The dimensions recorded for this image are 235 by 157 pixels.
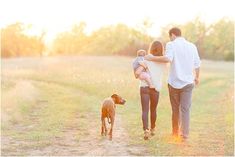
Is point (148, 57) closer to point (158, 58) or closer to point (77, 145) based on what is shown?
point (158, 58)

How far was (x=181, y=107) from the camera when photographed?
1105 cm

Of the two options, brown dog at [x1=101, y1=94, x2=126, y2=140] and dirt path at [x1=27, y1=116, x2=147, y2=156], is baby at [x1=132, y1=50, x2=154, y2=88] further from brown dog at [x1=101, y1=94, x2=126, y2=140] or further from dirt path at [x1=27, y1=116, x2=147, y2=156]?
dirt path at [x1=27, y1=116, x2=147, y2=156]

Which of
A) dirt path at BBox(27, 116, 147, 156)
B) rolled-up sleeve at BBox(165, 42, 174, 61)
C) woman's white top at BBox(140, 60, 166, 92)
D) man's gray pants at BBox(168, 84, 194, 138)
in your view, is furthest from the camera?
dirt path at BBox(27, 116, 147, 156)

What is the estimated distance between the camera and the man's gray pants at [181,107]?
1051 centimetres

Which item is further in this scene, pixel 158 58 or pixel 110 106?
pixel 158 58

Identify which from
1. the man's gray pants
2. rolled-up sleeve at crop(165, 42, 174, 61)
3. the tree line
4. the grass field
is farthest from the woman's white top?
the tree line

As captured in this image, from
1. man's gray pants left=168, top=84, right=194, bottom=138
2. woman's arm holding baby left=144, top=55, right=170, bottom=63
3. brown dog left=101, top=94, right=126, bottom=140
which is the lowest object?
man's gray pants left=168, top=84, right=194, bottom=138

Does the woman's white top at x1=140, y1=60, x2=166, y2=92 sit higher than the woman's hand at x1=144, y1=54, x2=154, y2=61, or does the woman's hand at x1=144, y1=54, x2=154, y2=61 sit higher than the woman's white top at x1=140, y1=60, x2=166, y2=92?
the woman's hand at x1=144, y1=54, x2=154, y2=61

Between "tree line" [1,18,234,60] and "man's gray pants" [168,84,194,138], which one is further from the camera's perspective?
"tree line" [1,18,234,60]

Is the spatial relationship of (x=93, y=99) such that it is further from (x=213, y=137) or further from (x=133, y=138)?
(x=133, y=138)

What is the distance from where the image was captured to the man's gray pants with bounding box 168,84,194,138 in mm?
10508

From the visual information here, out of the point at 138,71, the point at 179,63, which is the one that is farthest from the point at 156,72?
the point at 179,63

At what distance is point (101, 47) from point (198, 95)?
35007 millimetres

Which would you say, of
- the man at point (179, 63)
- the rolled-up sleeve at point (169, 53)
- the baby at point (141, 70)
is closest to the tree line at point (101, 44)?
the man at point (179, 63)
